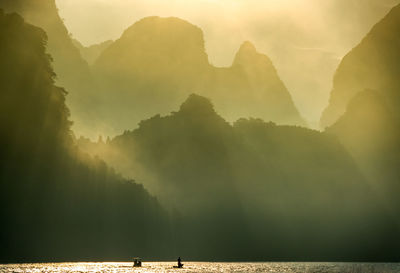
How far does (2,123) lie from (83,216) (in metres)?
29.6

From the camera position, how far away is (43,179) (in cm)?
14162

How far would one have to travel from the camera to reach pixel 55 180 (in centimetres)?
14562

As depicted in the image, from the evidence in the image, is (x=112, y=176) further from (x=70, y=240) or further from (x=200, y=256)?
(x=200, y=256)

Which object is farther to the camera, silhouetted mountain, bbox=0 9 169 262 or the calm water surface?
silhouetted mountain, bbox=0 9 169 262

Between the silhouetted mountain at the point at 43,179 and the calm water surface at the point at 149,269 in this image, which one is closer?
the calm water surface at the point at 149,269

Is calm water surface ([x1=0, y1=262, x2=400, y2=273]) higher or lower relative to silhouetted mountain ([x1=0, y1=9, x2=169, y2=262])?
lower

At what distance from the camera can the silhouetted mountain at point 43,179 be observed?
133 meters

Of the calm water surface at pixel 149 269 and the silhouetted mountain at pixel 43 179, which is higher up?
the silhouetted mountain at pixel 43 179

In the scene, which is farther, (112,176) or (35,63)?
(112,176)

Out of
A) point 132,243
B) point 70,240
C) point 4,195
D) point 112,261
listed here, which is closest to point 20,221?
point 4,195

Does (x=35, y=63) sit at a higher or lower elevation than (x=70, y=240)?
higher

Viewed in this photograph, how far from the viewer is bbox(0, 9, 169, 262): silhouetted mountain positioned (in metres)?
133

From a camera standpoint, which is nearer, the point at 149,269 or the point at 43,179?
the point at 149,269

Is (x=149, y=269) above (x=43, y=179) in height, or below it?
below
